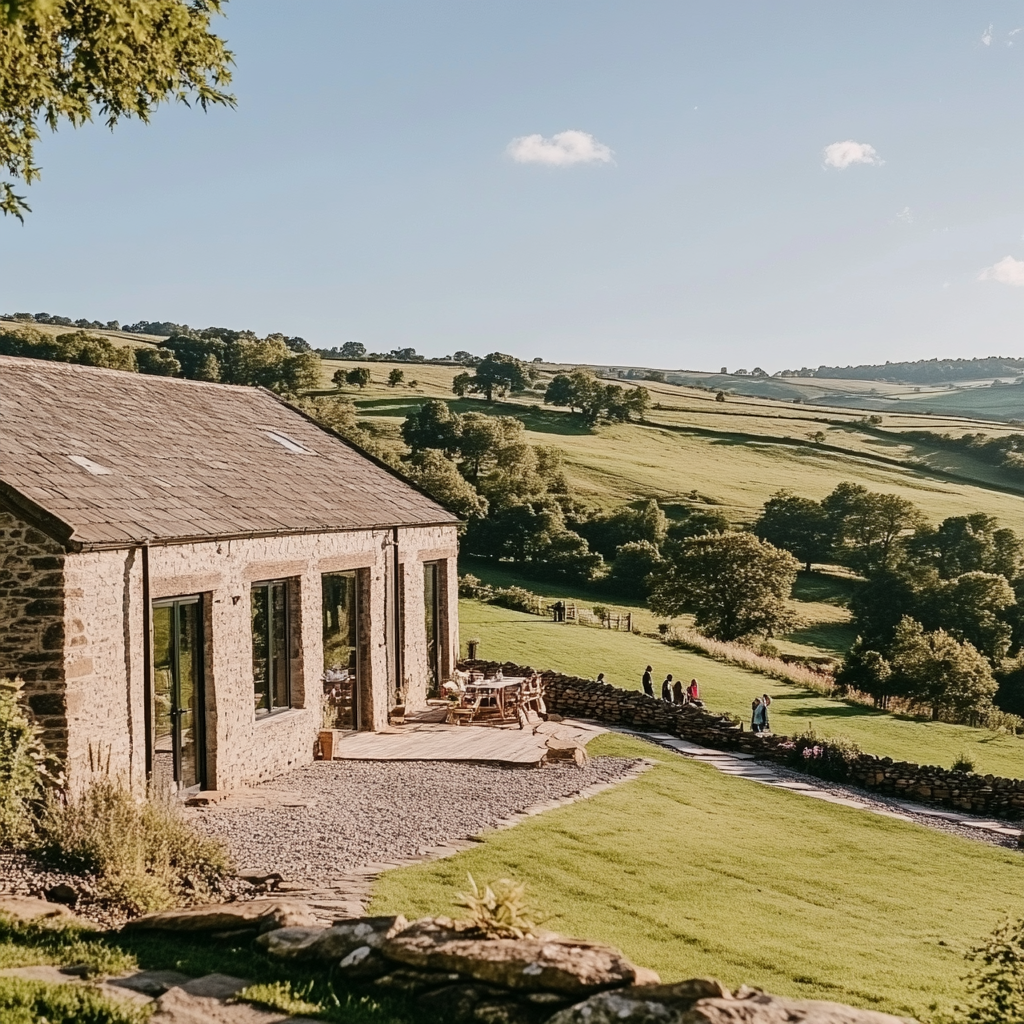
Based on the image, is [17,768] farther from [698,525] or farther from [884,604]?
[698,525]

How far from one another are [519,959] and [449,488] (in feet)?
177

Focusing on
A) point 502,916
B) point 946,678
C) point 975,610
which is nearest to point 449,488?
point 975,610

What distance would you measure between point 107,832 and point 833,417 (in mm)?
117357

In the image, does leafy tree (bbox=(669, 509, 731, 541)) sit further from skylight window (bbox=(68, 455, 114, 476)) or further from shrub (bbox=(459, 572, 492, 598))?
skylight window (bbox=(68, 455, 114, 476))

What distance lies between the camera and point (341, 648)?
64.4 feet

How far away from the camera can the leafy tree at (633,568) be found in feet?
198

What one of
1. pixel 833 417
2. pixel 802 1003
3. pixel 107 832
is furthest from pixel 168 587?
pixel 833 417

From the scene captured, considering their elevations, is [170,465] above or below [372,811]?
above

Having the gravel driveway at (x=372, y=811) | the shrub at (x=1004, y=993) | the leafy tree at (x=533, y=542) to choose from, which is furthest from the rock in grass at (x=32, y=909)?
the leafy tree at (x=533, y=542)

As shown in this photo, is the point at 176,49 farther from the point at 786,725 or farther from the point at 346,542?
the point at 786,725

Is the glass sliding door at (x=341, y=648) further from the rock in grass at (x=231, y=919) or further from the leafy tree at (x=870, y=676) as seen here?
the leafy tree at (x=870, y=676)

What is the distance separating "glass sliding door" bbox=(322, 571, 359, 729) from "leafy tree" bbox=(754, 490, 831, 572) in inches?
2144

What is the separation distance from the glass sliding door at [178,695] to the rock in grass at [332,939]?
6752 millimetres

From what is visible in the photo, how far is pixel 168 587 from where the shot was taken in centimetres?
1420
